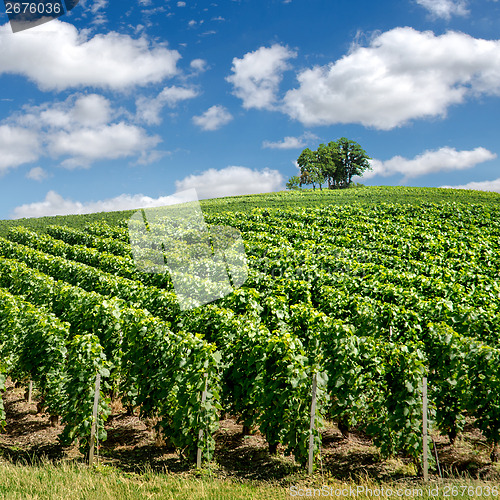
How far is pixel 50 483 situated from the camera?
596 centimetres

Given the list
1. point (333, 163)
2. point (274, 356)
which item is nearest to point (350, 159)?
point (333, 163)

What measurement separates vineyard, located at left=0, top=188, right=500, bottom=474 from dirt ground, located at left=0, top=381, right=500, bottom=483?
12.4 inches

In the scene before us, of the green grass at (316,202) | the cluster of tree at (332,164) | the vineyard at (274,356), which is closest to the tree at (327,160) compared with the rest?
the cluster of tree at (332,164)

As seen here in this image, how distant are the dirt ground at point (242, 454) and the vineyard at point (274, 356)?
31cm

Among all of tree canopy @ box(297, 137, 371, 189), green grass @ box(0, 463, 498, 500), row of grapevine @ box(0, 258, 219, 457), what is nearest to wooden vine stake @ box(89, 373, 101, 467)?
row of grapevine @ box(0, 258, 219, 457)

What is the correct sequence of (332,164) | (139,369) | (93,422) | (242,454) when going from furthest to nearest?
1. (332,164)
2. (139,369)
3. (242,454)
4. (93,422)

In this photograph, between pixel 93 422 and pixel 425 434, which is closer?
pixel 425 434

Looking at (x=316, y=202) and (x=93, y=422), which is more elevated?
(x=316, y=202)

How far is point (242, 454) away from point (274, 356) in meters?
1.99

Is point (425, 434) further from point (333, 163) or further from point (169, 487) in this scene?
point (333, 163)

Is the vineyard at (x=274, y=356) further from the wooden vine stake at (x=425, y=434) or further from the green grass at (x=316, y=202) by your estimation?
the green grass at (x=316, y=202)

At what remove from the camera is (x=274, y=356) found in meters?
7.99

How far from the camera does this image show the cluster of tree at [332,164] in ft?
286

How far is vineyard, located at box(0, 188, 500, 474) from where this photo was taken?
7.20 m
